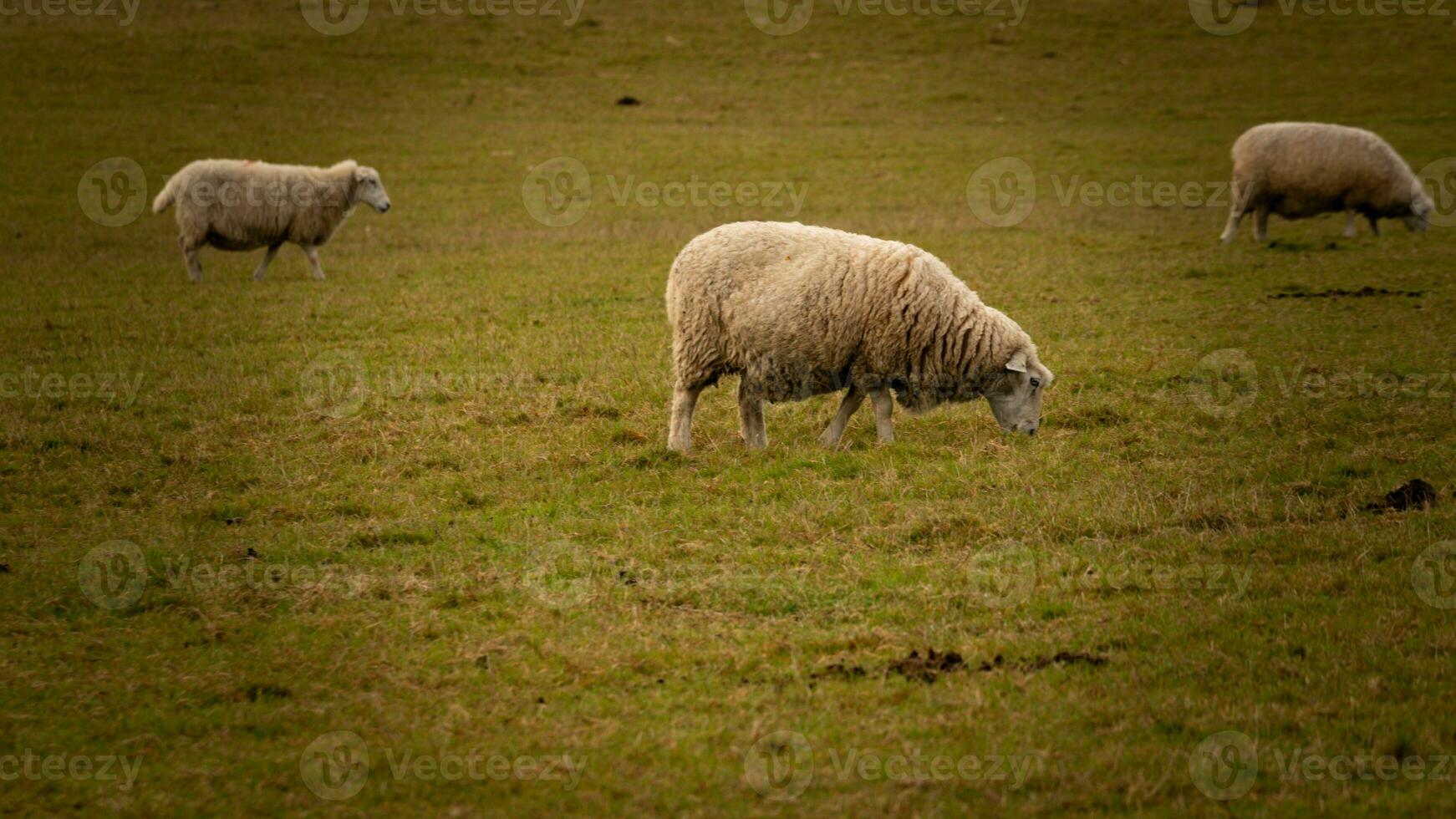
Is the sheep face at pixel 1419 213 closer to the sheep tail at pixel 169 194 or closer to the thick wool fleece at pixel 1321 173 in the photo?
the thick wool fleece at pixel 1321 173

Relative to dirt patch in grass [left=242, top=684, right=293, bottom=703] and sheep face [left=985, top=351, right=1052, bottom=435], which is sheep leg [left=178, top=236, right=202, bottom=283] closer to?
sheep face [left=985, top=351, right=1052, bottom=435]

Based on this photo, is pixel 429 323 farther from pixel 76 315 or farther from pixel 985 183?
pixel 985 183

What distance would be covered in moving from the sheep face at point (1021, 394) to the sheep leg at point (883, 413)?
81 cm

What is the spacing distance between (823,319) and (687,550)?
2592 mm

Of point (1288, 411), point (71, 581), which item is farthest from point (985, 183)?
point (71, 581)

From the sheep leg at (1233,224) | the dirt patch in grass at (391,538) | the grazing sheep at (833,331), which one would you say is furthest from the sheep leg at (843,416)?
the sheep leg at (1233,224)

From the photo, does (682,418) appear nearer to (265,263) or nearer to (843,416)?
(843,416)

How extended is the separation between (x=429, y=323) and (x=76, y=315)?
15.1 feet

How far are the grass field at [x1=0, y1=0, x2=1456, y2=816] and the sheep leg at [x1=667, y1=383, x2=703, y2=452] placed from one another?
28 cm

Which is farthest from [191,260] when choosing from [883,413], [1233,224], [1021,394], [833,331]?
[1233,224]

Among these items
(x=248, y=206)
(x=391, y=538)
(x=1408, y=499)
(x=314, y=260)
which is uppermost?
(x=248, y=206)

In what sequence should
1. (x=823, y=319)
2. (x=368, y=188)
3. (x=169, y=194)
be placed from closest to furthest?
(x=823, y=319), (x=169, y=194), (x=368, y=188)

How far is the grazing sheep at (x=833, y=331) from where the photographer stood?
936 centimetres

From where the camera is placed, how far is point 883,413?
9.77 metres
